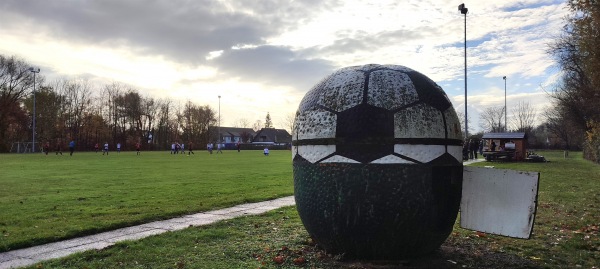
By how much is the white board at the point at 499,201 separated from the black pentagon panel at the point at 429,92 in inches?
35.4

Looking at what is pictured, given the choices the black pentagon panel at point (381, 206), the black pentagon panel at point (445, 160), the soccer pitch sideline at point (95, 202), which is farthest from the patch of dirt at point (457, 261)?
the soccer pitch sideline at point (95, 202)

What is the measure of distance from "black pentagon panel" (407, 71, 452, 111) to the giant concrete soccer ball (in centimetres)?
2

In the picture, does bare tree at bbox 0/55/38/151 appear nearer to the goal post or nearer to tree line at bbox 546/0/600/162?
the goal post

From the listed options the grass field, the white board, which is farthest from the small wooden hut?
the white board

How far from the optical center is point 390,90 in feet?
15.7

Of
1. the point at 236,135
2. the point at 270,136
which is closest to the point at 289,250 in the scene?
the point at 270,136

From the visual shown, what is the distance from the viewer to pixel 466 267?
4.97 metres

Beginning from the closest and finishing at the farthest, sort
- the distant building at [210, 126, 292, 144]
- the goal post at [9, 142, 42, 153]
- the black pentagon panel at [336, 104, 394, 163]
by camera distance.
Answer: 1. the black pentagon panel at [336, 104, 394, 163]
2. the goal post at [9, 142, 42, 153]
3. the distant building at [210, 126, 292, 144]

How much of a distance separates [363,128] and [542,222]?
590 cm

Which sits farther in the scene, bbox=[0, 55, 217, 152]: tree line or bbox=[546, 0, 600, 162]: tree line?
bbox=[0, 55, 217, 152]: tree line

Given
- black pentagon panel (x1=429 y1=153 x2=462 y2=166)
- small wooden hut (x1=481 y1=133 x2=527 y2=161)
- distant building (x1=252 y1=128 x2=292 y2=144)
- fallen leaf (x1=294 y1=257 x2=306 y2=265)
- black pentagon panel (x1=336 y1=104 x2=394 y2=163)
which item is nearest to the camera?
black pentagon panel (x1=336 y1=104 x2=394 y2=163)

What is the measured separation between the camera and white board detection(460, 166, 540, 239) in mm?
4723

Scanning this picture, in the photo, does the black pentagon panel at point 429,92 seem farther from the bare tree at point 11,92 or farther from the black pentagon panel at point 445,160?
the bare tree at point 11,92

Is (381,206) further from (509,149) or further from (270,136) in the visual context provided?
(270,136)
